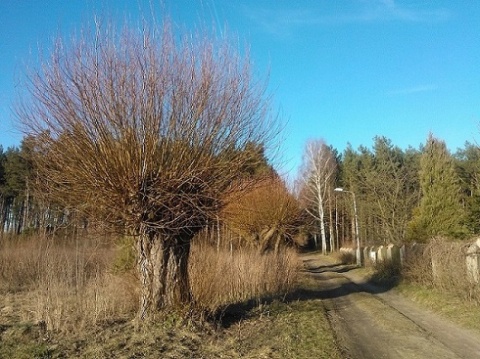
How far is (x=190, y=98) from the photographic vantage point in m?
8.43

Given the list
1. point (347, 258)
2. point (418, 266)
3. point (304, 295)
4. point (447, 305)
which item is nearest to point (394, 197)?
point (347, 258)

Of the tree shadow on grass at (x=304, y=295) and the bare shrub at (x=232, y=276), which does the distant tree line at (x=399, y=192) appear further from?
the bare shrub at (x=232, y=276)

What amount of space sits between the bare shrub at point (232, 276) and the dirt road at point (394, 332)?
1.87 meters

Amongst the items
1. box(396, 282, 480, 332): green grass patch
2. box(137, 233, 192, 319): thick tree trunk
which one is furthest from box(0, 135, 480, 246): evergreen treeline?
box(396, 282, 480, 332): green grass patch

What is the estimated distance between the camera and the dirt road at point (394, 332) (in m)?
8.20

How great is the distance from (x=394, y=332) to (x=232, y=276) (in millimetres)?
4819

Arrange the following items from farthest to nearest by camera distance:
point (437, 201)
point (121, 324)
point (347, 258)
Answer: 1. point (347, 258)
2. point (437, 201)
3. point (121, 324)

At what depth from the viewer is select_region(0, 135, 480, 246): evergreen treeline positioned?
22.8m

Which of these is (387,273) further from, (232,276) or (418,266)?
(232,276)

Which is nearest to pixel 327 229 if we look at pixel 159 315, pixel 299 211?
pixel 299 211

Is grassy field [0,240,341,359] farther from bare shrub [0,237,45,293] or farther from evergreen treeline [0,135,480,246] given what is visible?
bare shrub [0,237,45,293]

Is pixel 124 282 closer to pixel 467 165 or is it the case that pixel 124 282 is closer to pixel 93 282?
pixel 93 282

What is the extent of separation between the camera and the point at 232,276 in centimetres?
1323

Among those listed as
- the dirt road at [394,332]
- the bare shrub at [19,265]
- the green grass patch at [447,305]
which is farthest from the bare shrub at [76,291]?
the green grass patch at [447,305]
